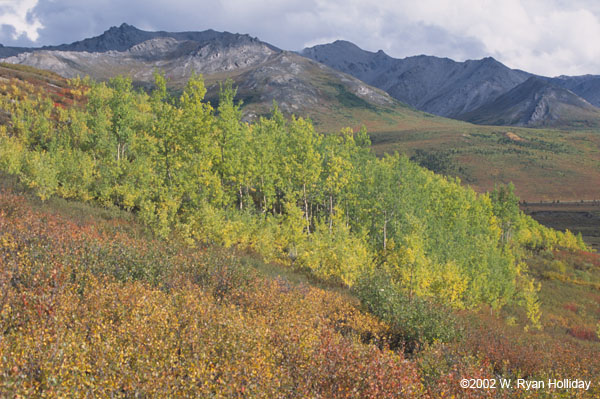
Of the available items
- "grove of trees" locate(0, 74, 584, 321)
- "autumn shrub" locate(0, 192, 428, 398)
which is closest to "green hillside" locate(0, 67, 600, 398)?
"autumn shrub" locate(0, 192, 428, 398)

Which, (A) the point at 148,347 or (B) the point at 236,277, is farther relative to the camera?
(B) the point at 236,277

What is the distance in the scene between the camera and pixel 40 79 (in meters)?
77.1

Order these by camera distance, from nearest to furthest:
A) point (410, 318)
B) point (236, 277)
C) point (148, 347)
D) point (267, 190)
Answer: point (148, 347)
point (410, 318)
point (236, 277)
point (267, 190)

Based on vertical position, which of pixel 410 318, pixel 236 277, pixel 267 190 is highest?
pixel 267 190

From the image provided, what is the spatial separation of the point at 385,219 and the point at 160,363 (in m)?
31.8

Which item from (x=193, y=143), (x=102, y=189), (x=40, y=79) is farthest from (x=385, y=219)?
(x=40, y=79)

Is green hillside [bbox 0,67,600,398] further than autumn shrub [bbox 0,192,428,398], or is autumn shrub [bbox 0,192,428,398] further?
green hillside [bbox 0,67,600,398]

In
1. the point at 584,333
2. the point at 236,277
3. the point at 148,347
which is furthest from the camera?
the point at 584,333

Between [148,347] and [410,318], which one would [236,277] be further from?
[148,347]

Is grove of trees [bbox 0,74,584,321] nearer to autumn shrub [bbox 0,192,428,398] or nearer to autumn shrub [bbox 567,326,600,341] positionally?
autumn shrub [bbox 567,326,600,341]

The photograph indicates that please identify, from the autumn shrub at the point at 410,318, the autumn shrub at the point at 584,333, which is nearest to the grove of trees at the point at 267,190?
the autumn shrub at the point at 410,318

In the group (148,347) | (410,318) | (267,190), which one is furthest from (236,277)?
(267,190)

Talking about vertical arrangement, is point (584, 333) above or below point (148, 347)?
below

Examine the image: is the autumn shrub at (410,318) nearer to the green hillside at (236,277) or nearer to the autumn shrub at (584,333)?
the green hillside at (236,277)
